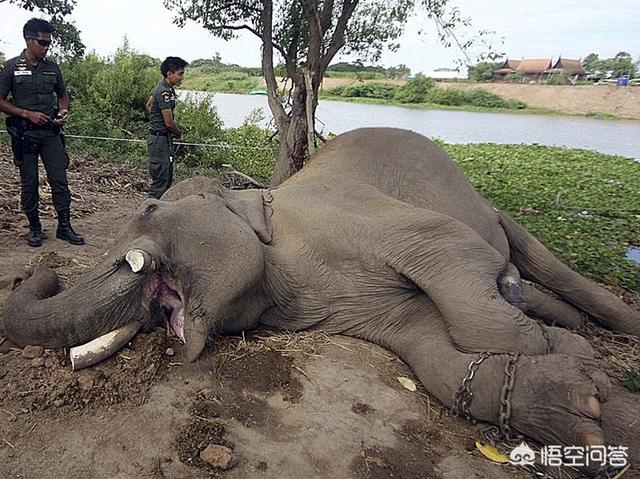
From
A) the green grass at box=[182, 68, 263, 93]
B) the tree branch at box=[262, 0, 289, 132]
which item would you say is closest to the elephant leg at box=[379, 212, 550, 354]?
the tree branch at box=[262, 0, 289, 132]

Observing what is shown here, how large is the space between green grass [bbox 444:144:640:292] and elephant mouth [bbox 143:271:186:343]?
418 cm

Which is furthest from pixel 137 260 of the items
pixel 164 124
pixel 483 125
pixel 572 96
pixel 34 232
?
pixel 572 96

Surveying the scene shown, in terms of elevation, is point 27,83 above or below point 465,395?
above

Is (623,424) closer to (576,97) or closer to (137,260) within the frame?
(137,260)

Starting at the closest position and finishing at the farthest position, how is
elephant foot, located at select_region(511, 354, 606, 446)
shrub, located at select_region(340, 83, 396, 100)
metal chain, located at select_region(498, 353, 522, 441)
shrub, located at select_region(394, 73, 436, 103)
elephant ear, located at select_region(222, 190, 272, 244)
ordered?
elephant foot, located at select_region(511, 354, 606, 446)
metal chain, located at select_region(498, 353, 522, 441)
elephant ear, located at select_region(222, 190, 272, 244)
shrub, located at select_region(340, 83, 396, 100)
shrub, located at select_region(394, 73, 436, 103)

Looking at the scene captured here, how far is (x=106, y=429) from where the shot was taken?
2.65 meters

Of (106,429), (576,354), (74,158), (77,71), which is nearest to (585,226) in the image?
(576,354)

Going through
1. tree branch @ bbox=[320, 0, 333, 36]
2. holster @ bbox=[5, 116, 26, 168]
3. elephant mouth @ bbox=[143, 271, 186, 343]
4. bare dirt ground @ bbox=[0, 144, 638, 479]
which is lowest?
bare dirt ground @ bbox=[0, 144, 638, 479]

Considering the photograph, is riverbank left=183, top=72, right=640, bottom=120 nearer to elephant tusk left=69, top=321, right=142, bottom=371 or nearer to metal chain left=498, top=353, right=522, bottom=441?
elephant tusk left=69, top=321, right=142, bottom=371

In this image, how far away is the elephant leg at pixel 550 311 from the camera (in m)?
4.46

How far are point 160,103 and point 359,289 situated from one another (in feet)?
14.4

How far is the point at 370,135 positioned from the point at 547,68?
188 feet

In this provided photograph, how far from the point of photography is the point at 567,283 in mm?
4609

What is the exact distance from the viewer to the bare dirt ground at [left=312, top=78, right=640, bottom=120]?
36.9 m
